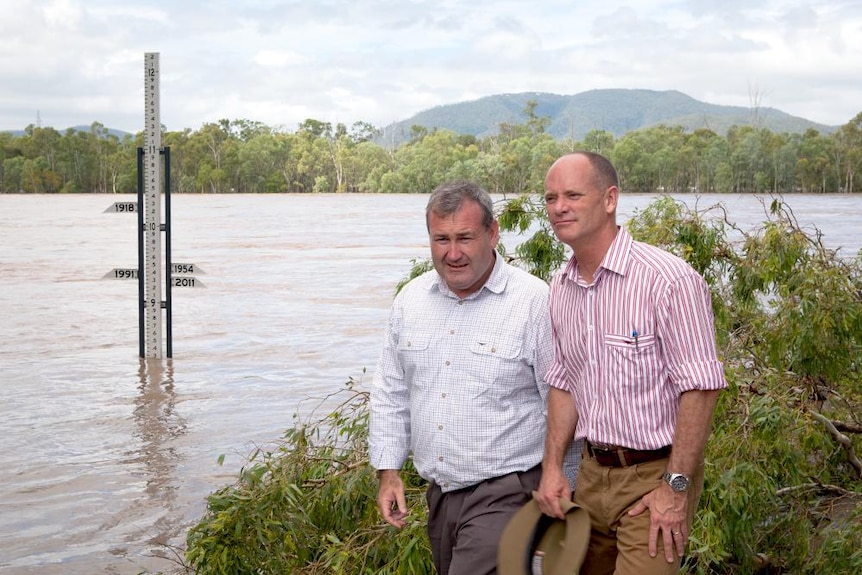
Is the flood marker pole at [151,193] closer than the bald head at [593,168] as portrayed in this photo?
No

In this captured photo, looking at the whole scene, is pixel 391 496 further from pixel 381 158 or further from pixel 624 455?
pixel 381 158

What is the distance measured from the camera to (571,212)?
9.99 feet

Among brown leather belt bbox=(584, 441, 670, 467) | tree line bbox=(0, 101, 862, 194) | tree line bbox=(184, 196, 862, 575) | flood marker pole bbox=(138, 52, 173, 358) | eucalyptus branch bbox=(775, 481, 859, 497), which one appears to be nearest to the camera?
brown leather belt bbox=(584, 441, 670, 467)

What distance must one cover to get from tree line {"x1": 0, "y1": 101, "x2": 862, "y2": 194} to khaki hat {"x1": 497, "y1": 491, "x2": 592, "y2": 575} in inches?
3754

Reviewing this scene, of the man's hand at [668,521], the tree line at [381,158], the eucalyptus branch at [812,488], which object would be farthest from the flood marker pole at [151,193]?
the tree line at [381,158]

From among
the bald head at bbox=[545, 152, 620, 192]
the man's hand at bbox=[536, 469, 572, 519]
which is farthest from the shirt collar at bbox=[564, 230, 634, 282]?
the man's hand at bbox=[536, 469, 572, 519]

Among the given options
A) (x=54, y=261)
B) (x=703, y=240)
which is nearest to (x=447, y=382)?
(x=703, y=240)

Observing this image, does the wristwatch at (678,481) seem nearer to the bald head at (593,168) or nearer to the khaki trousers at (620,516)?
the khaki trousers at (620,516)

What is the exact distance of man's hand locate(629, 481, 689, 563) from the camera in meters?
2.86

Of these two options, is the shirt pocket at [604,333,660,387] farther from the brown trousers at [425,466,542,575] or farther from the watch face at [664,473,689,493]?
the brown trousers at [425,466,542,575]

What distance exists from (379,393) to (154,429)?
8.57 metres

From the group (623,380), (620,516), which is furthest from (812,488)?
(623,380)

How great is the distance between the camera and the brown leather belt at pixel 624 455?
297 cm

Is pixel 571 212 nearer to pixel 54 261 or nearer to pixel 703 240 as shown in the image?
pixel 703 240
